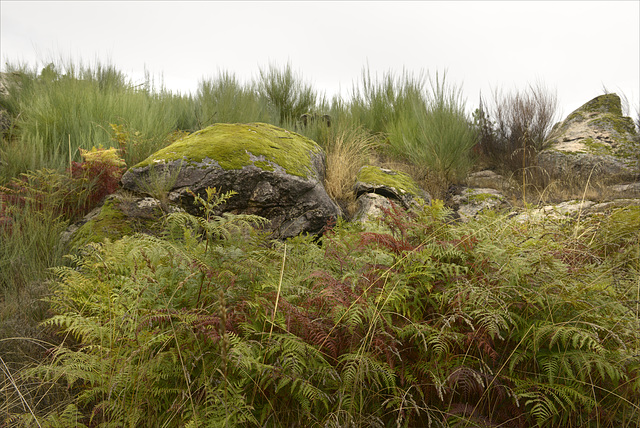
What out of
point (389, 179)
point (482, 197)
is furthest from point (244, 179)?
point (482, 197)

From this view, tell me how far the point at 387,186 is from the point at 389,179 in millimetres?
272

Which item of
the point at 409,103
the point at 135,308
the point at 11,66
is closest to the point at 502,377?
the point at 135,308

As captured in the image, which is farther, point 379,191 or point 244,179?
point 379,191

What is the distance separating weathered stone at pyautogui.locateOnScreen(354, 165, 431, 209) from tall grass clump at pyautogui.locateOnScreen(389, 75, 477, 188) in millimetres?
1324

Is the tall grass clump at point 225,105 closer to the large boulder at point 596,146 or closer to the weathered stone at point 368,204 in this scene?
the weathered stone at point 368,204

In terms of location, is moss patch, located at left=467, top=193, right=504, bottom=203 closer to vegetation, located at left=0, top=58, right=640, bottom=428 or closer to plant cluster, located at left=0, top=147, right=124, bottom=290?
vegetation, located at left=0, top=58, right=640, bottom=428

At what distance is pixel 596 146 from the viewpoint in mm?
8445

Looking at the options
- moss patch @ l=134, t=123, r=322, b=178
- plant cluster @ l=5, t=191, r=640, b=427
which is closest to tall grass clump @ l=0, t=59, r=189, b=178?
moss patch @ l=134, t=123, r=322, b=178

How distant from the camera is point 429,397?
1750mm

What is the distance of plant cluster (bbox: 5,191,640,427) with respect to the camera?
1.57 m

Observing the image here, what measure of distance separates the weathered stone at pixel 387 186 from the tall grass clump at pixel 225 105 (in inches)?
110

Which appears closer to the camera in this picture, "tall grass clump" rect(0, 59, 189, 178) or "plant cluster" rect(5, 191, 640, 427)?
"plant cluster" rect(5, 191, 640, 427)

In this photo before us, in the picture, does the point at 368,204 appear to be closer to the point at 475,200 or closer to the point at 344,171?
the point at 344,171

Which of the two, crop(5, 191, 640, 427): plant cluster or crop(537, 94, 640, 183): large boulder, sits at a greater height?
crop(537, 94, 640, 183): large boulder
